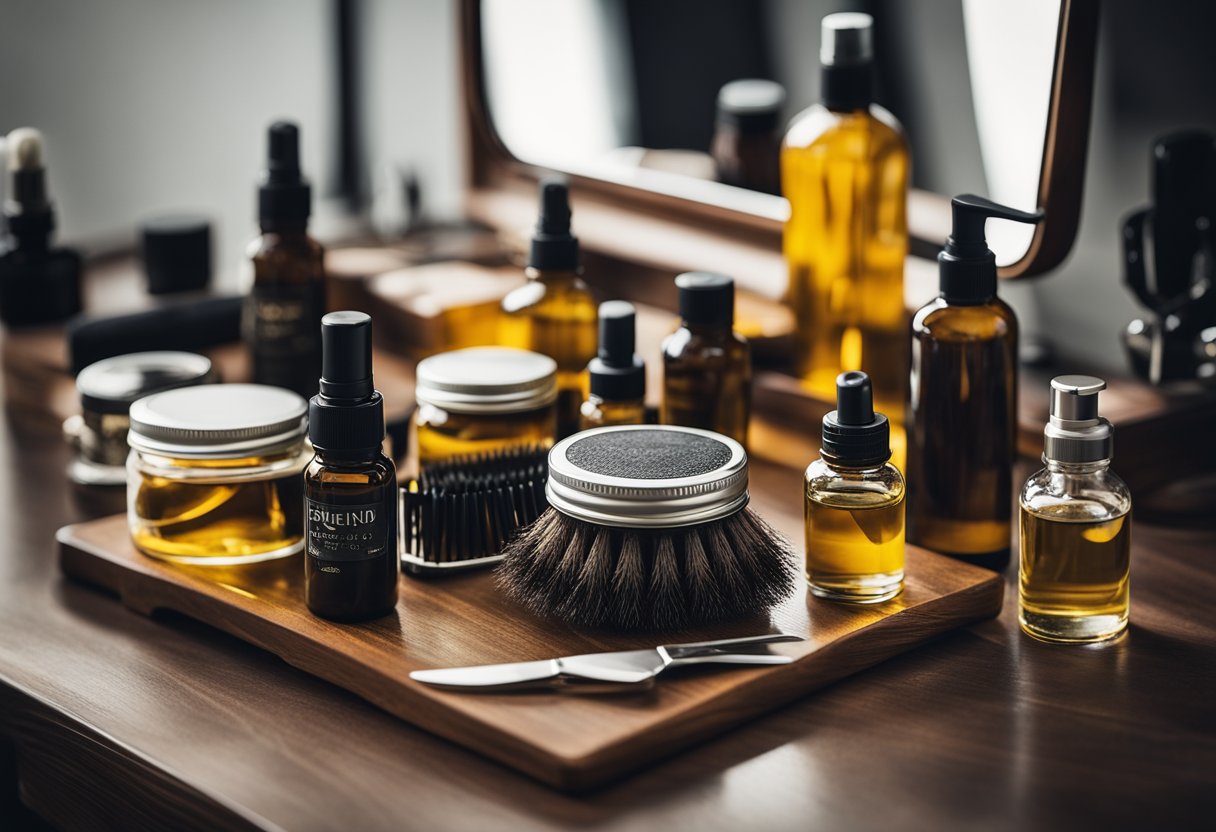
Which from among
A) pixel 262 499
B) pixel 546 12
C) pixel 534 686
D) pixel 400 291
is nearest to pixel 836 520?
pixel 534 686

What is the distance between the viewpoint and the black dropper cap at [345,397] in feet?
2.44

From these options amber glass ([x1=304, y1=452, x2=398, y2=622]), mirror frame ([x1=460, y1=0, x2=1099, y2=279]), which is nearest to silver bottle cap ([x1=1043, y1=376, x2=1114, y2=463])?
mirror frame ([x1=460, y1=0, x2=1099, y2=279])

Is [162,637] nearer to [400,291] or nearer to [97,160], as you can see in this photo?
[400,291]

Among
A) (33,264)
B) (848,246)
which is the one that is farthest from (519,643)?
(33,264)

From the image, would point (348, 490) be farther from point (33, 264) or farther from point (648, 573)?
point (33, 264)

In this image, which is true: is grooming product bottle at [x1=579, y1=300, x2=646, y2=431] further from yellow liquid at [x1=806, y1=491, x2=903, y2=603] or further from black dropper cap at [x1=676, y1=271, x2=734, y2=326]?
yellow liquid at [x1=806, y1=491, x2=903, y2=603]

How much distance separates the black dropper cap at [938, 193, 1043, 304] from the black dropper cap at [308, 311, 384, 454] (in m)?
0.32

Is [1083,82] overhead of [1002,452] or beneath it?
overhead

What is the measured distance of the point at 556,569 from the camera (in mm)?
767

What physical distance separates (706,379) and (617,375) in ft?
0.25

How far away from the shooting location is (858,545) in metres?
0.79

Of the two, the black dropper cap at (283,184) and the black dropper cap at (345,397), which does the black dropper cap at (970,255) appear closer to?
the black dropper cap at (345,397)

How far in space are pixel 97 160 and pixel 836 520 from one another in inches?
52.1

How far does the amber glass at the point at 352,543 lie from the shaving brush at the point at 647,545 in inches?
2.7
